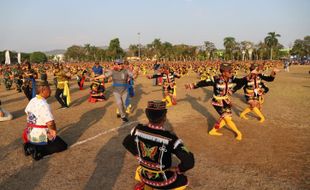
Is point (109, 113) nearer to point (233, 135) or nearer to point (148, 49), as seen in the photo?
point (233, 135)

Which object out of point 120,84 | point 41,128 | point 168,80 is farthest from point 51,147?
point 168,80

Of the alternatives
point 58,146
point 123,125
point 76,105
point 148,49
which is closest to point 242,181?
point 58,146

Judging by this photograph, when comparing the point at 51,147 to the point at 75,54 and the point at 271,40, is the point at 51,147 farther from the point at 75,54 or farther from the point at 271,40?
the point at 75,54

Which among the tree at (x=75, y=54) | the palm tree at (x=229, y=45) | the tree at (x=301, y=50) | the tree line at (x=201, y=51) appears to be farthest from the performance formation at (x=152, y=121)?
the tree at (x=75, y=54)

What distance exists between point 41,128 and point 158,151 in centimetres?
363

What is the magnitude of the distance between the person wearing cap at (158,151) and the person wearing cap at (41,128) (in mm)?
2886

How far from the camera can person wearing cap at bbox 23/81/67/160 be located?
17.4 ft

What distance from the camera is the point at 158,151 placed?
2.82 metres

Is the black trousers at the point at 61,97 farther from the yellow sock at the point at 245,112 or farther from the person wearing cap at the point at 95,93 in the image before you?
the yellow sock at the point at 245,112

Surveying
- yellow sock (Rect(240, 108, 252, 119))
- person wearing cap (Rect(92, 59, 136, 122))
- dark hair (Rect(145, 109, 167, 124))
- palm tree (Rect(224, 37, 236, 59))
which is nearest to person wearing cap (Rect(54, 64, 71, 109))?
person wearing cap (Rect(92, 59, 136, 122))

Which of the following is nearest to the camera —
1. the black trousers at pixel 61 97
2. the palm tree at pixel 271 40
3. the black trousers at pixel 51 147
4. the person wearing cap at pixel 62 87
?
the black trousers at pixel 51 147

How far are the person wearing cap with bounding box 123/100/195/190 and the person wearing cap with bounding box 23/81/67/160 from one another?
289 centimetres

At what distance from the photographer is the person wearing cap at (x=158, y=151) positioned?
2756 mm

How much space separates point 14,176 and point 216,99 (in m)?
4.67
